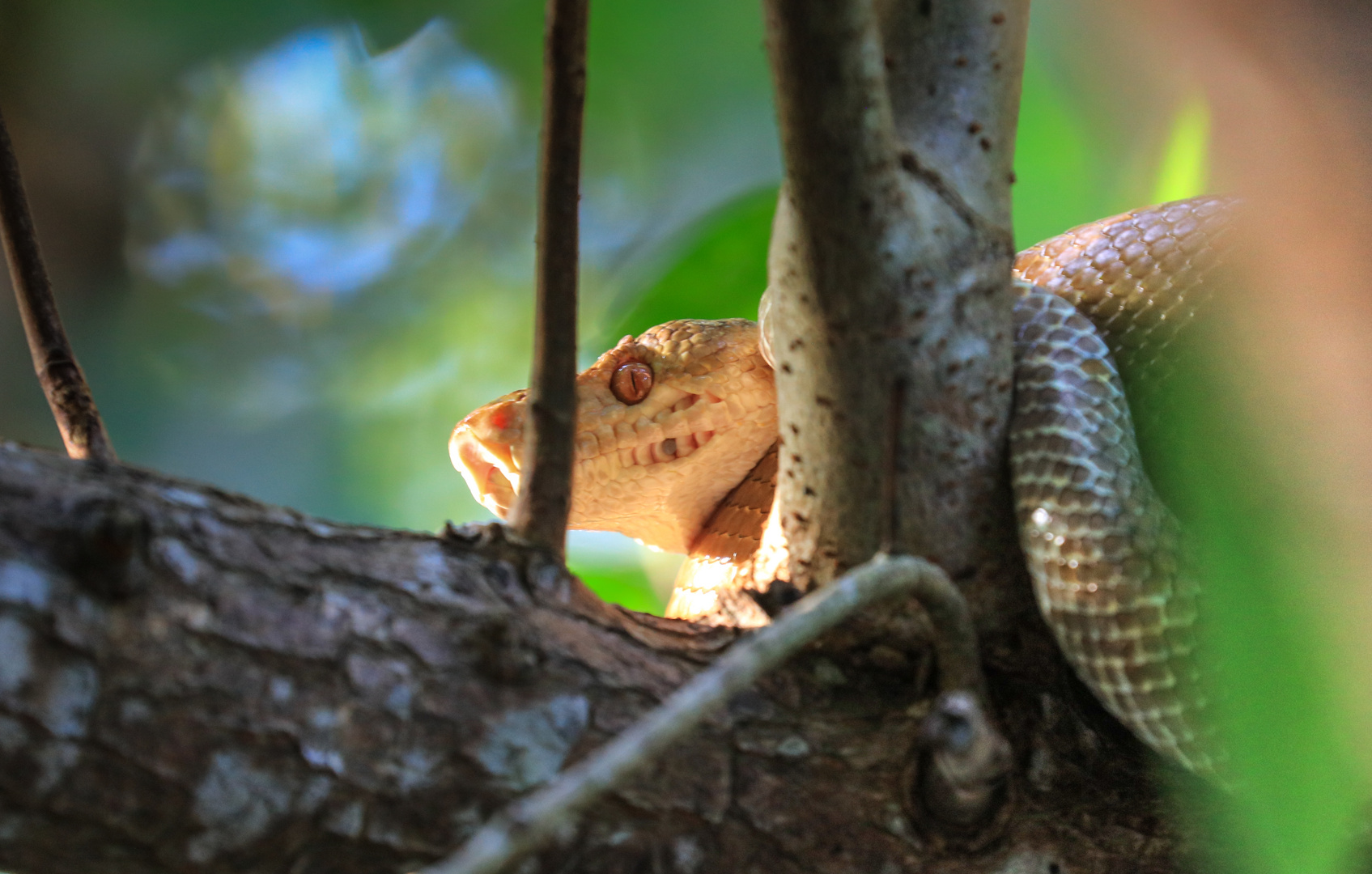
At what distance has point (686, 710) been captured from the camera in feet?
1.83

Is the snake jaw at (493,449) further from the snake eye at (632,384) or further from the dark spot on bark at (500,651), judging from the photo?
the dark spot on bark at (500,651)

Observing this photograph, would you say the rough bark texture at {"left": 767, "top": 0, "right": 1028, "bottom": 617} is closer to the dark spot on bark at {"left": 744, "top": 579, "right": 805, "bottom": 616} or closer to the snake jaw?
the dark spot on bark at {"left": 744, "top": 579, "right": 805, "bottom": 616}

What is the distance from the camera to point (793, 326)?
97cm

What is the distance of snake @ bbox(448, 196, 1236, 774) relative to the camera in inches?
36.2

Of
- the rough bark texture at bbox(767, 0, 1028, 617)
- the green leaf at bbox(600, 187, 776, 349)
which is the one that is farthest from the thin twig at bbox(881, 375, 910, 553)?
the green leaf at bbox(600, 187, 776, 349)

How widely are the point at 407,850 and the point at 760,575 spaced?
1.69 feet

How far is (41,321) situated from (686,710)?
0.98 meters

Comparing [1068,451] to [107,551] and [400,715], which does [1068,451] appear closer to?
[400,715]

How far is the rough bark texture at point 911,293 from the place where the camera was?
86cm

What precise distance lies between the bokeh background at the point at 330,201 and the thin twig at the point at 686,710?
2537mm

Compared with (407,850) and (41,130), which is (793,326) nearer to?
(407,850)

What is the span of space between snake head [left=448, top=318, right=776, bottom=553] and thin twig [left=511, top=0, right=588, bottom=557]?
93cm

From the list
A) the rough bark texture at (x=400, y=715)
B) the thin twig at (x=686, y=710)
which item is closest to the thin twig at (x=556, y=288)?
the rough bark texture at (x=400, y=715)

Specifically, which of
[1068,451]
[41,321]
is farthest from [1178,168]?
[41,321]
